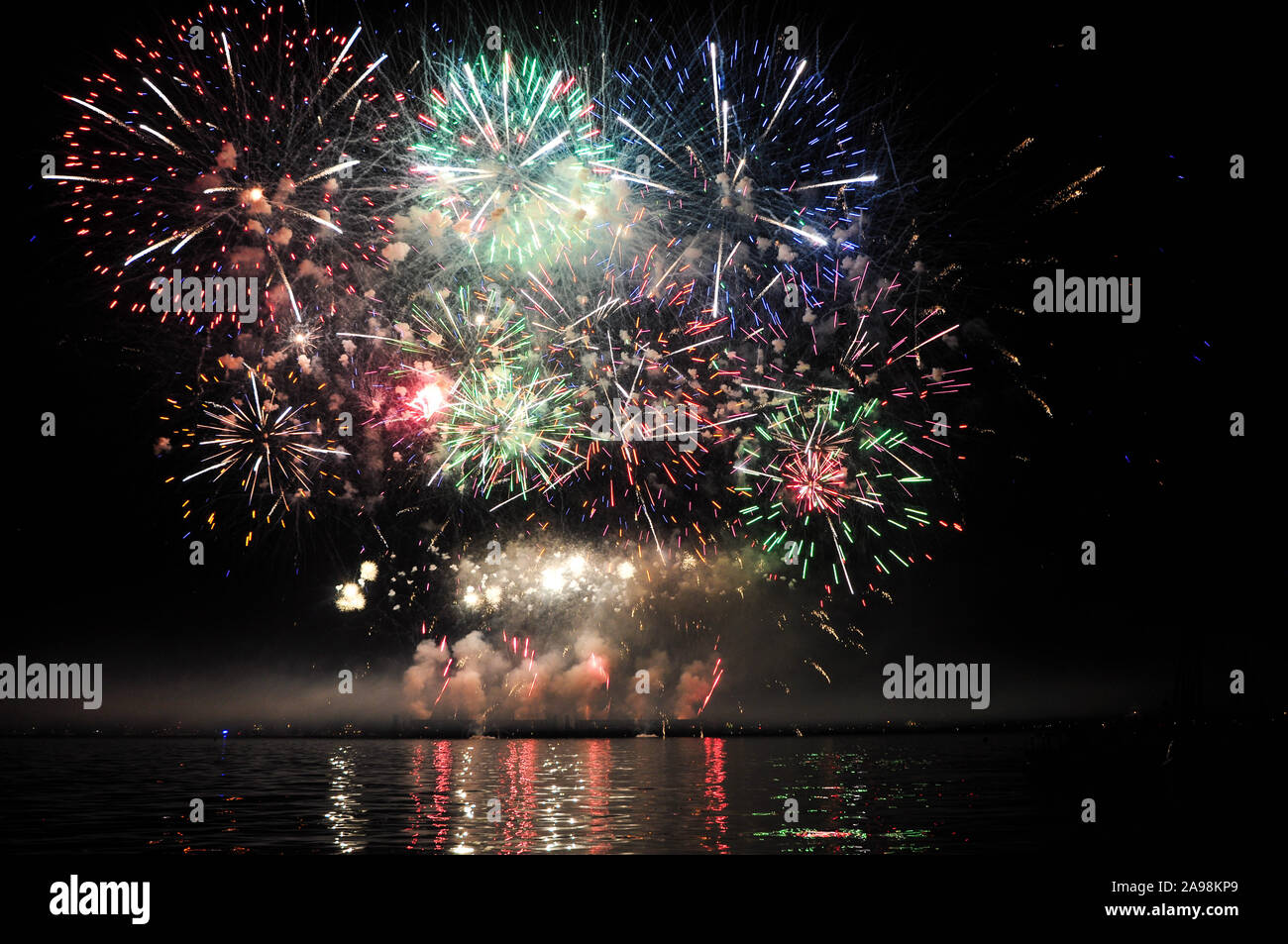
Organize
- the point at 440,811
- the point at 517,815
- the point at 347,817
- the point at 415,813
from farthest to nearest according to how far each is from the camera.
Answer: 1. the point at 440,811
2. the point at 415,813
3. the point at 517,815
4. the point at 347,817

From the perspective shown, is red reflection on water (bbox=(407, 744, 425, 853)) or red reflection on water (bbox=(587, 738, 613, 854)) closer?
red reflection on water (bbox=(587, 738, 613, 854))

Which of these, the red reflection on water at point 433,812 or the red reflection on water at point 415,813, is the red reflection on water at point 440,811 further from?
the red reflection on water at point 415,813

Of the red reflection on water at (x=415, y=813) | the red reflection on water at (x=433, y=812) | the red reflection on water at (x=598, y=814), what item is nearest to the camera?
the red reflection on water at (x=598, y=814)

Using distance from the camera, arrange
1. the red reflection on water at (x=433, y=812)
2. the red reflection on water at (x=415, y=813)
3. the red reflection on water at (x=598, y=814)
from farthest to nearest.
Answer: the red reflection on water at (x=433, y=812)
the red reflection on water at (x=415, y=813)
the red reflection on water at (x=598, y=814)

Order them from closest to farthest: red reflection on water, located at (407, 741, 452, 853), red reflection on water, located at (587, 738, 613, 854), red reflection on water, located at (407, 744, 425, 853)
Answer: red reflection on water, located at (587, 738, 613, 854) < red reflection on water, located at (407, 744, 425, 853) < red reflection on water, located at (407, 741, 452, 853)

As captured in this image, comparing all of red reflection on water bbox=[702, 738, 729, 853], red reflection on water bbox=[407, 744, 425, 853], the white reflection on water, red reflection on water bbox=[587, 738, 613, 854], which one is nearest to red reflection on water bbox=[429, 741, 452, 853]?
red reflection on water bbox=[407, 744, 425, 853]

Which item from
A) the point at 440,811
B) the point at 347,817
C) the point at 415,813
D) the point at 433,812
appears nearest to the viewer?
the point at 347,817

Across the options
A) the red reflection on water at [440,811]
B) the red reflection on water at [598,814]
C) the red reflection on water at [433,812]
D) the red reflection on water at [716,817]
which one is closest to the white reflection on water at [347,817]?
the red reflection on water at [433,812]

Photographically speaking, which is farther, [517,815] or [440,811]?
[440,811]

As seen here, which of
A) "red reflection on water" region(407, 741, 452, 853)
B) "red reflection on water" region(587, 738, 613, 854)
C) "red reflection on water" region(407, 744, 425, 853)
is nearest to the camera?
"red reflection on water" region(587, 738, 613, 854)

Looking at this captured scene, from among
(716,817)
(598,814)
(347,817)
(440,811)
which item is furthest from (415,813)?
(716,817)

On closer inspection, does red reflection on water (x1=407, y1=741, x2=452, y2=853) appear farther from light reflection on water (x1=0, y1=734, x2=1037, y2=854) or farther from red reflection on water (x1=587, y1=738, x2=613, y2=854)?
red reflection on water (x1=587, y1=738, x2=613, y2=854)

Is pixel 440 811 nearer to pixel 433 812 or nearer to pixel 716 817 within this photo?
pixel 433 812
